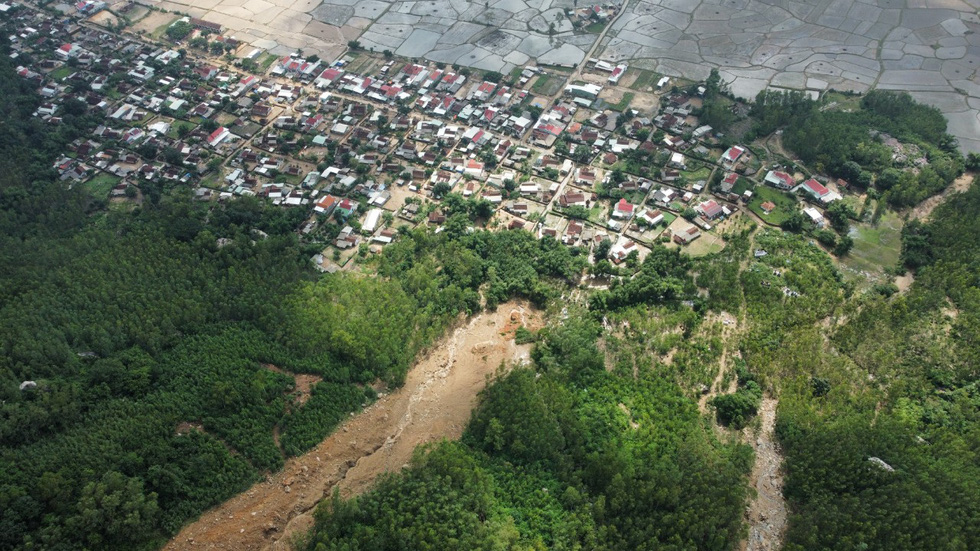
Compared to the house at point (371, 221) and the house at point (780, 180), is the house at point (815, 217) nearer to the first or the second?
the house at point (780, 180)

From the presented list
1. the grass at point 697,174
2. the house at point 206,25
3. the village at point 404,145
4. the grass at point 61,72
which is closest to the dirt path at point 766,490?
the village at point 404,145

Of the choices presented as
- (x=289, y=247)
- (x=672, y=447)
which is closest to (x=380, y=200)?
(x=289, y=247)

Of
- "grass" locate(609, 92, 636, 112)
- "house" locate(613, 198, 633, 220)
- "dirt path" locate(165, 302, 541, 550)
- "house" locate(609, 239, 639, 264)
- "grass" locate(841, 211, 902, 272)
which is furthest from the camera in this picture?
"grass" locate(609, 92, 636, 112)

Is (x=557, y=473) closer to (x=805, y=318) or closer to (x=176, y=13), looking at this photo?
(x=805, y=318)

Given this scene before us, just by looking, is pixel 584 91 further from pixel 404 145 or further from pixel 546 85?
pixel 404 145

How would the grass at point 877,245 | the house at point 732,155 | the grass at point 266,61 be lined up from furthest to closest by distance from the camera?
the grass at point 266,61 → the house at point 732,155 → the grass at point 877,245

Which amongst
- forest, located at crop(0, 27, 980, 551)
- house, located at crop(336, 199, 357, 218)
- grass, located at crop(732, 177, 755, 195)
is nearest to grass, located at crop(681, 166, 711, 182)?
grass, located at crop(732, 177, 755, 195)

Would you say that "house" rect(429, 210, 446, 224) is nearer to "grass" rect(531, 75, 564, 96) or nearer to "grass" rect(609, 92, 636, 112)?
"grass" rect(531, 75, 564, 96)
